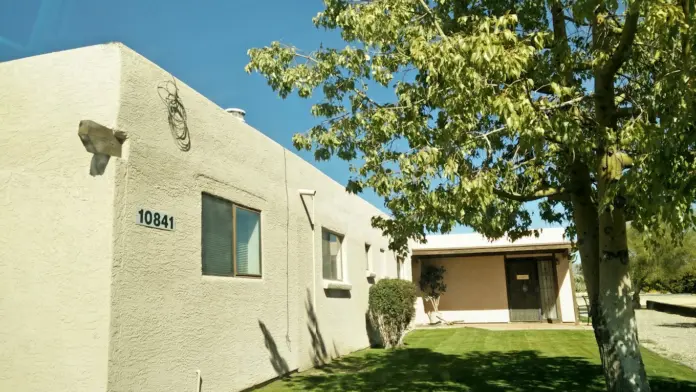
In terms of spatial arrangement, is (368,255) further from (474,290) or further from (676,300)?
(676,300)

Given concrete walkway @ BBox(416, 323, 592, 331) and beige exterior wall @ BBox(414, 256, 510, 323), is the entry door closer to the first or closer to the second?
beige exterior wall @ BBox(414, 256, 510, 323)

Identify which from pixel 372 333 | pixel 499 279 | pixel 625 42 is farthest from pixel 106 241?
pixel 499 279

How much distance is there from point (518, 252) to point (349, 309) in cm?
1166

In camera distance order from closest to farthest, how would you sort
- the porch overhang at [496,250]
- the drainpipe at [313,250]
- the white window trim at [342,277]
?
the drainpipe at [313,250] → the white window trim at [342,277] → the porch overhang at [496,250]

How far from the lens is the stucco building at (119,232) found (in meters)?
5.82

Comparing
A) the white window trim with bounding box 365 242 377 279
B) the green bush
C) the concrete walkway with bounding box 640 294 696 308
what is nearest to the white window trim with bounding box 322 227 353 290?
the green bush

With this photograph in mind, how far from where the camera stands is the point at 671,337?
17.2m

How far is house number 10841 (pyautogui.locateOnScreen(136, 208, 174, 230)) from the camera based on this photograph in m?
6.41

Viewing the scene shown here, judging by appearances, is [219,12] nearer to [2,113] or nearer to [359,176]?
[359,176]

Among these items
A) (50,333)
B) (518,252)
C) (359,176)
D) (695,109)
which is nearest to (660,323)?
(518,252)

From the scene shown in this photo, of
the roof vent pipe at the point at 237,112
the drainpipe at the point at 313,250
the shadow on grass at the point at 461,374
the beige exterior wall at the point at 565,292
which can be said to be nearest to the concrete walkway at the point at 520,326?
the beige exterior wall at the point at 565,292

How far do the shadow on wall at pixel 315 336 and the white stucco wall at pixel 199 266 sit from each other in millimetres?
37

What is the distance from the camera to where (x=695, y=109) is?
4629mm

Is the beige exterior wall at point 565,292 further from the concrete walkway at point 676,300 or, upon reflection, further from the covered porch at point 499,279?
the concrete walkway at point 676,300
